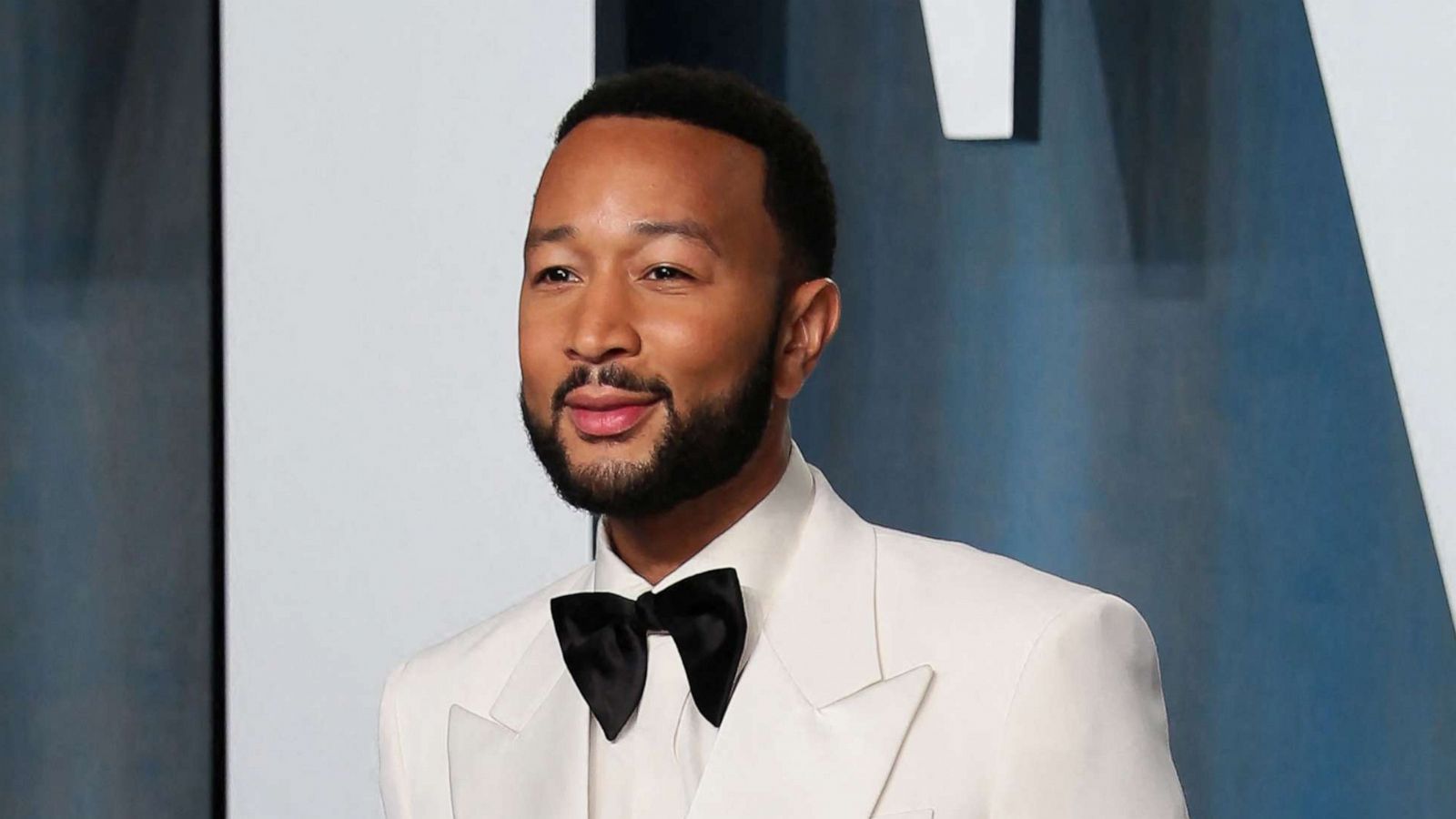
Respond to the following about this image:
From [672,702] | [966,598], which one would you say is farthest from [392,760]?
[966,598]

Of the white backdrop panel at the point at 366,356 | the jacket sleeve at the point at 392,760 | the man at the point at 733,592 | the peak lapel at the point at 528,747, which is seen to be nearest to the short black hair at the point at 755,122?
the man at the point at 733,592

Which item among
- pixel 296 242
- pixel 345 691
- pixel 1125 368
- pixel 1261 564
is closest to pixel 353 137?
pixel 296 242

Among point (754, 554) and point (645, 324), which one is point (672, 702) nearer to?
point (754, 554)

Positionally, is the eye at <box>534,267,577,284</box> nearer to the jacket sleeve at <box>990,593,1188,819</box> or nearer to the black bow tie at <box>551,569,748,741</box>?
the black bow tie at <box>551,569,748,741</box>

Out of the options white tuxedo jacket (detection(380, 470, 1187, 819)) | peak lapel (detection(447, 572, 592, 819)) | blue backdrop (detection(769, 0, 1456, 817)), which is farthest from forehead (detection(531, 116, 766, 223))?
blue backdrop (detection(769, 0, 1456, 817))

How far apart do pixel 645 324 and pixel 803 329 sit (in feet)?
0.46

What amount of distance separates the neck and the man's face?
34mm

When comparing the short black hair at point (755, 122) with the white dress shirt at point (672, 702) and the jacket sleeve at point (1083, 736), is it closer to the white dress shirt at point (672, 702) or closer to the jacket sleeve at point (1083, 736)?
the white dress shirt at point (672, 702)

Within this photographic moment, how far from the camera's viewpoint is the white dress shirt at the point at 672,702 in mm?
1283

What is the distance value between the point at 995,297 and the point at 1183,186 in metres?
0.27

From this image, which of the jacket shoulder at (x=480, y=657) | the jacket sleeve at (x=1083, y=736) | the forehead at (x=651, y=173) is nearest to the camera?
the jacket sleeve at (x=1083, y=736)

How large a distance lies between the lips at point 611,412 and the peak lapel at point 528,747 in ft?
0.68

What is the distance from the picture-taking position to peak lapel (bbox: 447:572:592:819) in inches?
51.2

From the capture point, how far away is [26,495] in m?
2.44
